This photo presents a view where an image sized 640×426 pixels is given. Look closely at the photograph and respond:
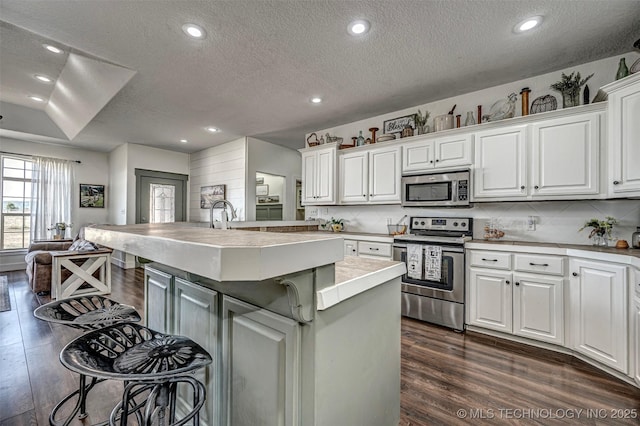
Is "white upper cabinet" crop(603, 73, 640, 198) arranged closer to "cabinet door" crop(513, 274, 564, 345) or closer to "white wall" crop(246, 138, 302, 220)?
"cabinet door" crop(513, 274, 564, 345)

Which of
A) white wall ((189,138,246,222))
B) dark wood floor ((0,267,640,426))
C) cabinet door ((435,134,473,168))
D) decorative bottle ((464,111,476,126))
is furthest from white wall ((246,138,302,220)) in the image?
decorative bottle ((464,111,476,126))

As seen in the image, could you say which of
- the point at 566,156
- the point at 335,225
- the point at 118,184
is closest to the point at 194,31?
the point at 335,225

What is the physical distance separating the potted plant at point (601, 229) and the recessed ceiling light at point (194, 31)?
3781mm

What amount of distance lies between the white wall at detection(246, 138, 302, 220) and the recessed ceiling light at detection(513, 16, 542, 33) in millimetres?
4308

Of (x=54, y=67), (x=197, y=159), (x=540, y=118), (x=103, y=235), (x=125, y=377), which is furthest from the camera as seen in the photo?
(x=197, y=159)

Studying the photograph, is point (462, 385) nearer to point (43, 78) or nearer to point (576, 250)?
point (576, 250)

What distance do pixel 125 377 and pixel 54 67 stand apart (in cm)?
413

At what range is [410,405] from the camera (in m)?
1.74

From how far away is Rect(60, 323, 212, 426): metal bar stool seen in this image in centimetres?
85

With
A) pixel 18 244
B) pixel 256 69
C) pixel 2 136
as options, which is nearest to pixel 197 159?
pixel 2 136

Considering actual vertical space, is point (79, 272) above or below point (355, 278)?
below

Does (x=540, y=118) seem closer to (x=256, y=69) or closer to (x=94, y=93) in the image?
(x=256, y=69)

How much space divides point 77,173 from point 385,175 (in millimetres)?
6821

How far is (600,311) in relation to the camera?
6.97ft
